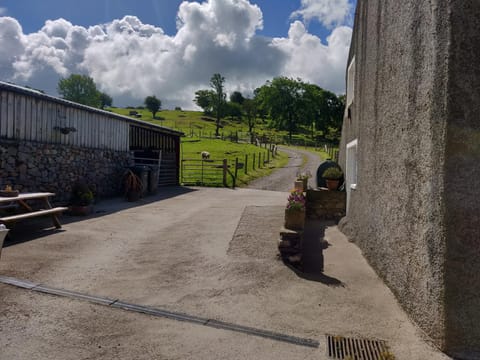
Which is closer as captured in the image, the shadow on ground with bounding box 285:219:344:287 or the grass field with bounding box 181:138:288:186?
the shadow on ground with bounding box 285:219:344:287

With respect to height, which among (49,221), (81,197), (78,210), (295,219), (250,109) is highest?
(250,109)

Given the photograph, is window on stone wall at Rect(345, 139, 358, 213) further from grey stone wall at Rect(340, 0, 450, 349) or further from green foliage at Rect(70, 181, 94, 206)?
green foliage at Rect(70, 181, 94, 206)

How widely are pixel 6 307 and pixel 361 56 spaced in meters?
7.85

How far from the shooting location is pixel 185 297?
15.8 ft

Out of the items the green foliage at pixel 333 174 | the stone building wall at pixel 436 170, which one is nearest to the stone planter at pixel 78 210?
the green foliage at pixel 333 174

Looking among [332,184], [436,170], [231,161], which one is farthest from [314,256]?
[231,161]

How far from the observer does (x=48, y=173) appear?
1130 centimetres

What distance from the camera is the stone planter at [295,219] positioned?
6.28 meters

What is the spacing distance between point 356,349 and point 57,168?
1097 cm

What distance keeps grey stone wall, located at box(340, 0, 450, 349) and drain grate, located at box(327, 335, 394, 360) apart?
1.80 ft

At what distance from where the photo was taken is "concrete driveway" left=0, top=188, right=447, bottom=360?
3.58m

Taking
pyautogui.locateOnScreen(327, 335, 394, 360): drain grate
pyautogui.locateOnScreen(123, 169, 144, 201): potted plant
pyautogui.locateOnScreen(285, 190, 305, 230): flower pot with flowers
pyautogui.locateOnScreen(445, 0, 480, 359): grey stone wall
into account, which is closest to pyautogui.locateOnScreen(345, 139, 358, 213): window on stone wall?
pyautogui.locateOnScreen(285, 190, 305, 230): flower pot with flowers

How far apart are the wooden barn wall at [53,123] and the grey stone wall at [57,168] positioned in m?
0.26

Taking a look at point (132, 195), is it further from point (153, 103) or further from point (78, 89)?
point (153, 103)
